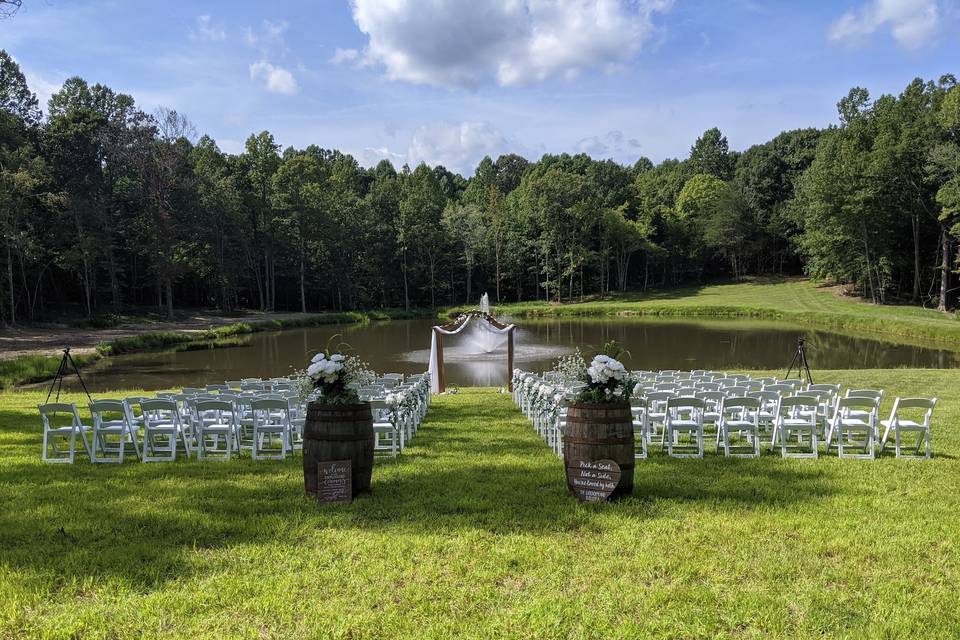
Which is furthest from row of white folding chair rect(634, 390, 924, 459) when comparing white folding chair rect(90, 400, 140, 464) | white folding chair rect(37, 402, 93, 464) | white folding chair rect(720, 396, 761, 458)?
white folding chair rect(37, 402, 93, 464)

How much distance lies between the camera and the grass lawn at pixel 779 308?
33913 millimetres

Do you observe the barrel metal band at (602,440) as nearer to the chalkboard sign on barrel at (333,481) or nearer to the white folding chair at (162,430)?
the chalkboard sign on barrel at (333,481)

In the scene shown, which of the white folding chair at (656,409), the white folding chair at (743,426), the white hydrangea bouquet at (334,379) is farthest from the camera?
the white folding chair at (656,409)

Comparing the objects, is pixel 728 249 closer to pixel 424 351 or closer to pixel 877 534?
pixel 424 351

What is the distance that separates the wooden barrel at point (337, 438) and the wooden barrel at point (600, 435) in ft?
6.28

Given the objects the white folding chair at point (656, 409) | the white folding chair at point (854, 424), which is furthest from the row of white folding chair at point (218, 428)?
the white folding chair at point (854, 424)

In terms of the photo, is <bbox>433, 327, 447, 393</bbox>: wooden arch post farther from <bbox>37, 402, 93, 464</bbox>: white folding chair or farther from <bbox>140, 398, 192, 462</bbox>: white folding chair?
<bbox>37, 402, 93, 464</bbox>: white folding chair

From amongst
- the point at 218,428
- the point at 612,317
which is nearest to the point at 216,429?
the point at 218,428

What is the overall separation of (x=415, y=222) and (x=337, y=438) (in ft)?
184

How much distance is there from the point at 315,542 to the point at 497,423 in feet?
20.0

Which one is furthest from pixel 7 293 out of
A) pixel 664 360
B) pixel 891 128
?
pixel 891 128

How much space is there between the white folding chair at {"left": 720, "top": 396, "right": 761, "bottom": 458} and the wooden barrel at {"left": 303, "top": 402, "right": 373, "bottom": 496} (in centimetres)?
447

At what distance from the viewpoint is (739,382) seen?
10977mm

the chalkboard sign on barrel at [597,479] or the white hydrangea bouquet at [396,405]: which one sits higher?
the white hydrangea bouquet at [396,405]
